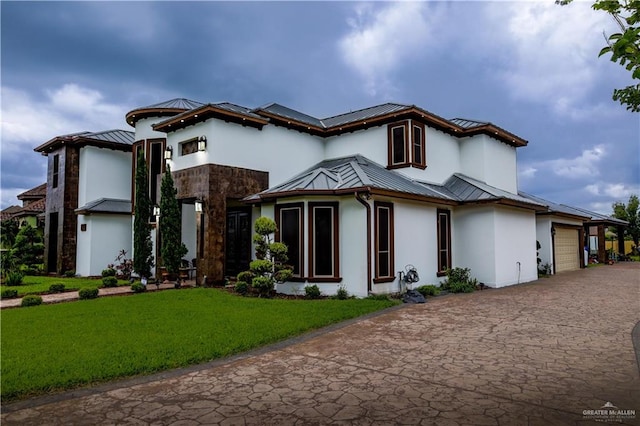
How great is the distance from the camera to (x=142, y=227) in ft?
47.6

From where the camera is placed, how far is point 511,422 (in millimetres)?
3492

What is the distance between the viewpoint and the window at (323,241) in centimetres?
1112

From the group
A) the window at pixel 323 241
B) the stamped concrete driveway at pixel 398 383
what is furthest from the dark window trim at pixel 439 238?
the stamped concrete driveway at pixel 398 383

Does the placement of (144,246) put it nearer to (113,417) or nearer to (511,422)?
(113,417)

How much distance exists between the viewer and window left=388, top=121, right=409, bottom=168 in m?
13.7

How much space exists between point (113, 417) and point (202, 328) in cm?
345

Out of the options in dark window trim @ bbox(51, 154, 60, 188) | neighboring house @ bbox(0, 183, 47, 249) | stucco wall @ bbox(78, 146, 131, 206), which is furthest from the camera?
neighboring house @ bbox(0, 183, 47, 249)

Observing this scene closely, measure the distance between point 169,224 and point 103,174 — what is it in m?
7.45

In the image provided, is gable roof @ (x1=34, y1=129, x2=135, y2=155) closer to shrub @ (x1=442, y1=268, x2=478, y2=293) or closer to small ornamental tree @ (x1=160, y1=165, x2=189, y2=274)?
small ornamental tree @ (x1=160, y1=165, x2=189, y2=274)

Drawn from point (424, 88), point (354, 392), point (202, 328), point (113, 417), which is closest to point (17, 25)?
point (202, 328)

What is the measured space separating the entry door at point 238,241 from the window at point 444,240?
6.91m

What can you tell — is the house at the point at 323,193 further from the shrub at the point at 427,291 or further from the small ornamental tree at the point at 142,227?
the small ornamental tree at the point at 142,227

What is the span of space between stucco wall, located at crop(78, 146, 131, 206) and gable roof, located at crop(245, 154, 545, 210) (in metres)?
9.36

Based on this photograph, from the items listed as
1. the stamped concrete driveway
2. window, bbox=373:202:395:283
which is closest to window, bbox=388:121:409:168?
window, bbox=373:202:395:283
